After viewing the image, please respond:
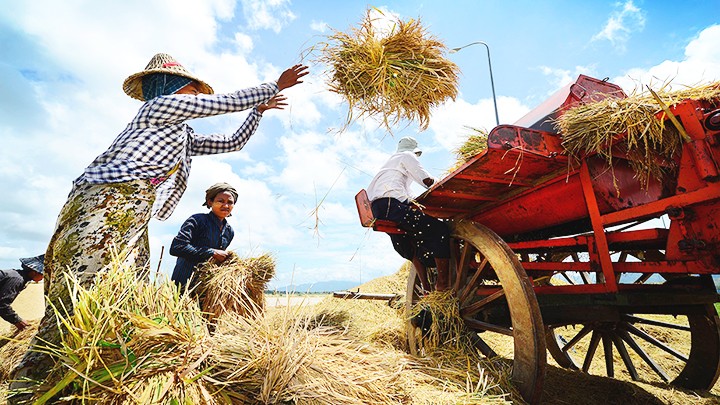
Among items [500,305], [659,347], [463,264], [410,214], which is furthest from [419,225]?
[659,347]

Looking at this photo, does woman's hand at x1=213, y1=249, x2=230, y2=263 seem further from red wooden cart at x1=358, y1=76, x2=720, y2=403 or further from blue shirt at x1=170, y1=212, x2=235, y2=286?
red wooden cart at x1=358, y1=76, x2=720, y2=403

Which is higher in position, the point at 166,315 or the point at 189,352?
the point at 166,315

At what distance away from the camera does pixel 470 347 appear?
2912 mm

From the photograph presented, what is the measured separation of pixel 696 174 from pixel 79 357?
314cm

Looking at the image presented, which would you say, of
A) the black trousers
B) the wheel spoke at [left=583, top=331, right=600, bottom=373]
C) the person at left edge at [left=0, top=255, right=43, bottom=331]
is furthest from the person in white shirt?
the person at left edge at [left=0, top=255, right=43, bottom=331]

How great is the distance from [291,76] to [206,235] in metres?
2.02

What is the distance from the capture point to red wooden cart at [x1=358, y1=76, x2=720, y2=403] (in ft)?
6.60

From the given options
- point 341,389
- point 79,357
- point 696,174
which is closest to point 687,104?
point 696,174

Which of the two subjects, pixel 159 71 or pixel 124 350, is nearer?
pixel 124 350

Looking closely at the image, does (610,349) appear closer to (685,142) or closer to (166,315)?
(685,142)

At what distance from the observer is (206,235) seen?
12.0 feet

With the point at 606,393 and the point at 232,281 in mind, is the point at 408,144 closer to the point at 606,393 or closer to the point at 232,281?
the point at 232,281

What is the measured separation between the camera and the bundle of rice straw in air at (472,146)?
2.94 m

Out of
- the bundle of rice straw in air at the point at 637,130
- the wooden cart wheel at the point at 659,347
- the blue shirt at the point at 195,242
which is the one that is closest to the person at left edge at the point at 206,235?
the blue shirt at the point at 195,242
